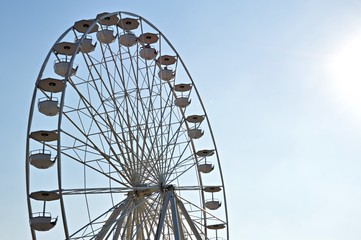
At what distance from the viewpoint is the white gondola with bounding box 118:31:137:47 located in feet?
88.7

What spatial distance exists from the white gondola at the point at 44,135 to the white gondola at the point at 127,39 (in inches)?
242

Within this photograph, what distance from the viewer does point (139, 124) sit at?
83.8 ft

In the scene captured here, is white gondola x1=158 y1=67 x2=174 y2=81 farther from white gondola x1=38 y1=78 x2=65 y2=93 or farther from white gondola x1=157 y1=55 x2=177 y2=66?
white gondola x1=38 y1=78 x2=65 y2=93

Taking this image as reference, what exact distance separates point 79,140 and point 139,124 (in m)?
3.29

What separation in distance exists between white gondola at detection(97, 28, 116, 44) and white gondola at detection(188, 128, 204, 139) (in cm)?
568

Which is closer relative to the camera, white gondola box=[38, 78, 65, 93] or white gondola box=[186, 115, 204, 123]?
white gondola box=[38, 78, 65, 93]

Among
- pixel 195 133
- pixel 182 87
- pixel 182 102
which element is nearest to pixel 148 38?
pixel 182 87

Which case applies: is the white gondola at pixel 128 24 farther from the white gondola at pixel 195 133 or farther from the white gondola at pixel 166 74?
the white gondola at pixel 195 133

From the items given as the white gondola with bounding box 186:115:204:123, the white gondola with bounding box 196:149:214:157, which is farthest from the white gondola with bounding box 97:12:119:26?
the white gondola with bounding box 196:149:214:157

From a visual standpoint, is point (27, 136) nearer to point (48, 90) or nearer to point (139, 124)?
point (48, 90)

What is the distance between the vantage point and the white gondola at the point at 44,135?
22.5 metres

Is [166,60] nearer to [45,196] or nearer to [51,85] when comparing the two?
[51,85]

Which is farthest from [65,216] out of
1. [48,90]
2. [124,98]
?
[124,98]

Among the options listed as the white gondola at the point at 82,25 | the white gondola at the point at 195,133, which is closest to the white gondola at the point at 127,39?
the white gondola at the point at 82,25
